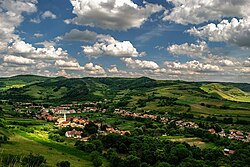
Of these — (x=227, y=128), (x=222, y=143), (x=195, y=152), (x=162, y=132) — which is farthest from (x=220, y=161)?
(x=227, y=128)

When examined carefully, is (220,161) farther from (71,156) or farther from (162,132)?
(162,132)

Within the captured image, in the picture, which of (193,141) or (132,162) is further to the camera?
(193,141)

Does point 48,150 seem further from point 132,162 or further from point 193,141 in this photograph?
point 193,141

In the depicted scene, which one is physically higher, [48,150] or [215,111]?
[48,150]

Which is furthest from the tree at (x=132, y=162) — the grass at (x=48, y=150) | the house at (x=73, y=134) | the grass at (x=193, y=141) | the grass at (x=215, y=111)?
the grass at (x=215, y=111)

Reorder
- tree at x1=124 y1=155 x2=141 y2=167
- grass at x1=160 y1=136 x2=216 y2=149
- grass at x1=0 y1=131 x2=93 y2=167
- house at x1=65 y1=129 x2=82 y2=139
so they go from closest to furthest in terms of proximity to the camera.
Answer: grass at x1=0 y1=131 x2=93 y2=167
tree at x1=124 y1=155 x2=141 y2=167
grass at x1=160 y1=136 x2=216 y2=149
house at x1=65 y1=129 x2=82 y2=139

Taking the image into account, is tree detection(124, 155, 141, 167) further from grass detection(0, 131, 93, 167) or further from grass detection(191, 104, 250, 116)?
grass detection(191, 104, 250, 116)

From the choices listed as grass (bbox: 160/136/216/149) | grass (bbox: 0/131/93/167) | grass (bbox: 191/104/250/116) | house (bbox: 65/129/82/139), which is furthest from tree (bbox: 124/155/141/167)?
grass (bbox: 191/104/250/116)

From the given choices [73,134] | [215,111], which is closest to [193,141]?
[73,134]

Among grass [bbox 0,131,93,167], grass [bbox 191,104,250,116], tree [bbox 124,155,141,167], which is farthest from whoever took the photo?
grass [bbox 191,104,250,116]
